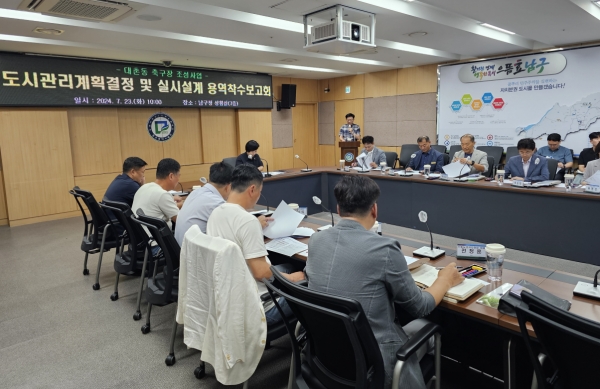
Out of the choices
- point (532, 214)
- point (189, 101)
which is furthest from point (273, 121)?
point (532, 214)

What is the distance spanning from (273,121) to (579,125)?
595cm

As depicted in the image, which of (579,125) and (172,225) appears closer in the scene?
(172,225)

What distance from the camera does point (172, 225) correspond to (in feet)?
10.7

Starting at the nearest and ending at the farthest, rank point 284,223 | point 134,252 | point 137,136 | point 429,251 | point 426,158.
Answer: point 429,251
point 284,223
point 134,252
point 426,158
point 137,136

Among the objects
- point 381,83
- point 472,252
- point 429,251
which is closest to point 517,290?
point 472,252

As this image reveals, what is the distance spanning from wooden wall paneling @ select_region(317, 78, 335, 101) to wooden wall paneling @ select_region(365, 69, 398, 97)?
3.53ft

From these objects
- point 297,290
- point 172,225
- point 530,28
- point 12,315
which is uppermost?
point 530,28

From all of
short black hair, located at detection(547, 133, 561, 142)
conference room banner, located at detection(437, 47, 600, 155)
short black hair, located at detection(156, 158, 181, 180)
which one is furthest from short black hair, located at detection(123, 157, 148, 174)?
conference room banner, located at detection(437, 47, 600, 155)

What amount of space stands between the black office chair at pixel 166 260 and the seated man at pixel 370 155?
4.02 metres

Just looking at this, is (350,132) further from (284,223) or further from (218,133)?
(284,223)

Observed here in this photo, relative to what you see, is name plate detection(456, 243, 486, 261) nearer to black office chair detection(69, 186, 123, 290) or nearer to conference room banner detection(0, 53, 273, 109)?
black office chair detection(69, 186, 123, 290)

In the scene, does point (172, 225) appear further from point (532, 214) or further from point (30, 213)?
point (30, 213)

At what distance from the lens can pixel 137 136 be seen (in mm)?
7227

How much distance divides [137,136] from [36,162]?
166cm
